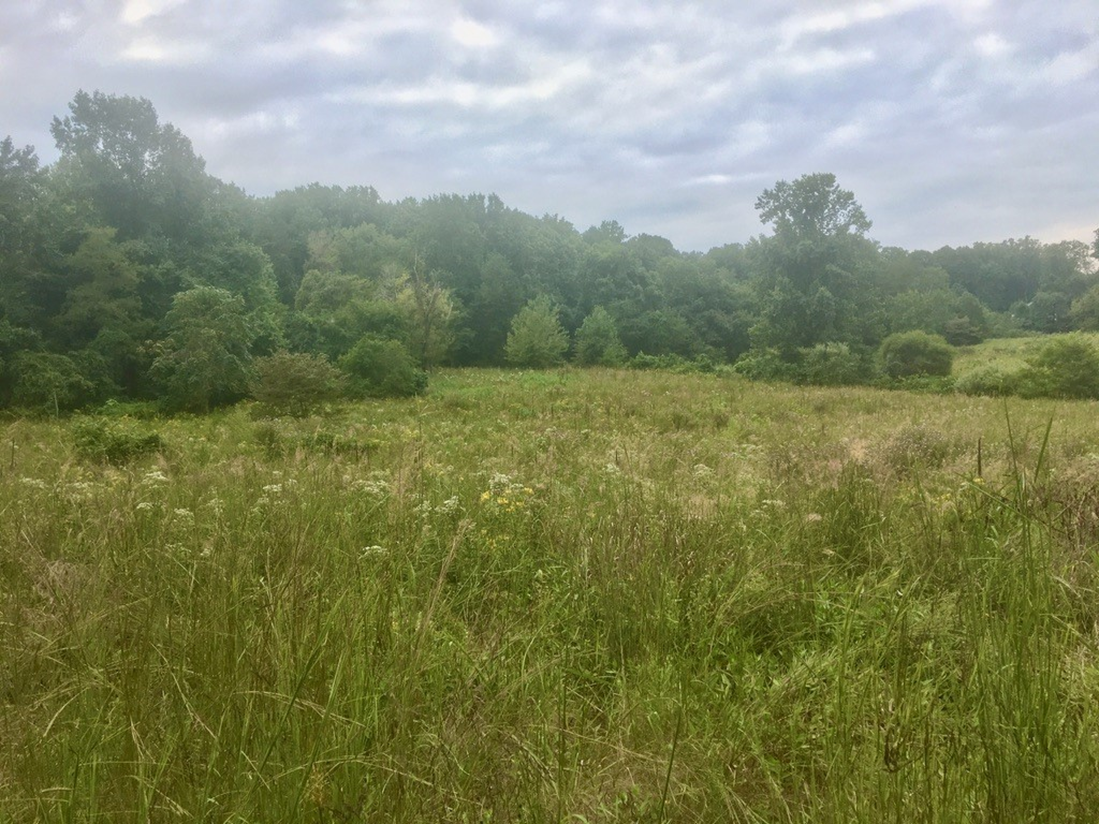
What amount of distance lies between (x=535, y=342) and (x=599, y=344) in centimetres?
619

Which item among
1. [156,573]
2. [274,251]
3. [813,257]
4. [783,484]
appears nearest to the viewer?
[156,573]

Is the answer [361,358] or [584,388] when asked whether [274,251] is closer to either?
[361,358]

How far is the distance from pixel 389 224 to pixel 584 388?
153 ft

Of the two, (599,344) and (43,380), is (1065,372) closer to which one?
(599,344)

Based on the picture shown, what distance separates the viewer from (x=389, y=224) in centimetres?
6181

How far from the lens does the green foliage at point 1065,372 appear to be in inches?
859

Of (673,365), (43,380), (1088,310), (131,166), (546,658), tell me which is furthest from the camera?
(1088,310)

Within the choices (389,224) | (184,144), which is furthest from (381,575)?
(389,224)

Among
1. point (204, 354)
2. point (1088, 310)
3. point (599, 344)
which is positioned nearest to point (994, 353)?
point (1088, 310)

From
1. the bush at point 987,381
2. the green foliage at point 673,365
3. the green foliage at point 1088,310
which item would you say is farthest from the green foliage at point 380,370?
the green foliage at point 1088,310

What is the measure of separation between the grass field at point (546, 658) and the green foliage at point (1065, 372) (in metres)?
22.9

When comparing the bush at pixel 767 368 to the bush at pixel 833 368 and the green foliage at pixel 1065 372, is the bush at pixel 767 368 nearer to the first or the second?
the bush at pixel 833 368

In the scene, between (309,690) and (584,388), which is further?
(584,388)

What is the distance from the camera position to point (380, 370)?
897 inches
